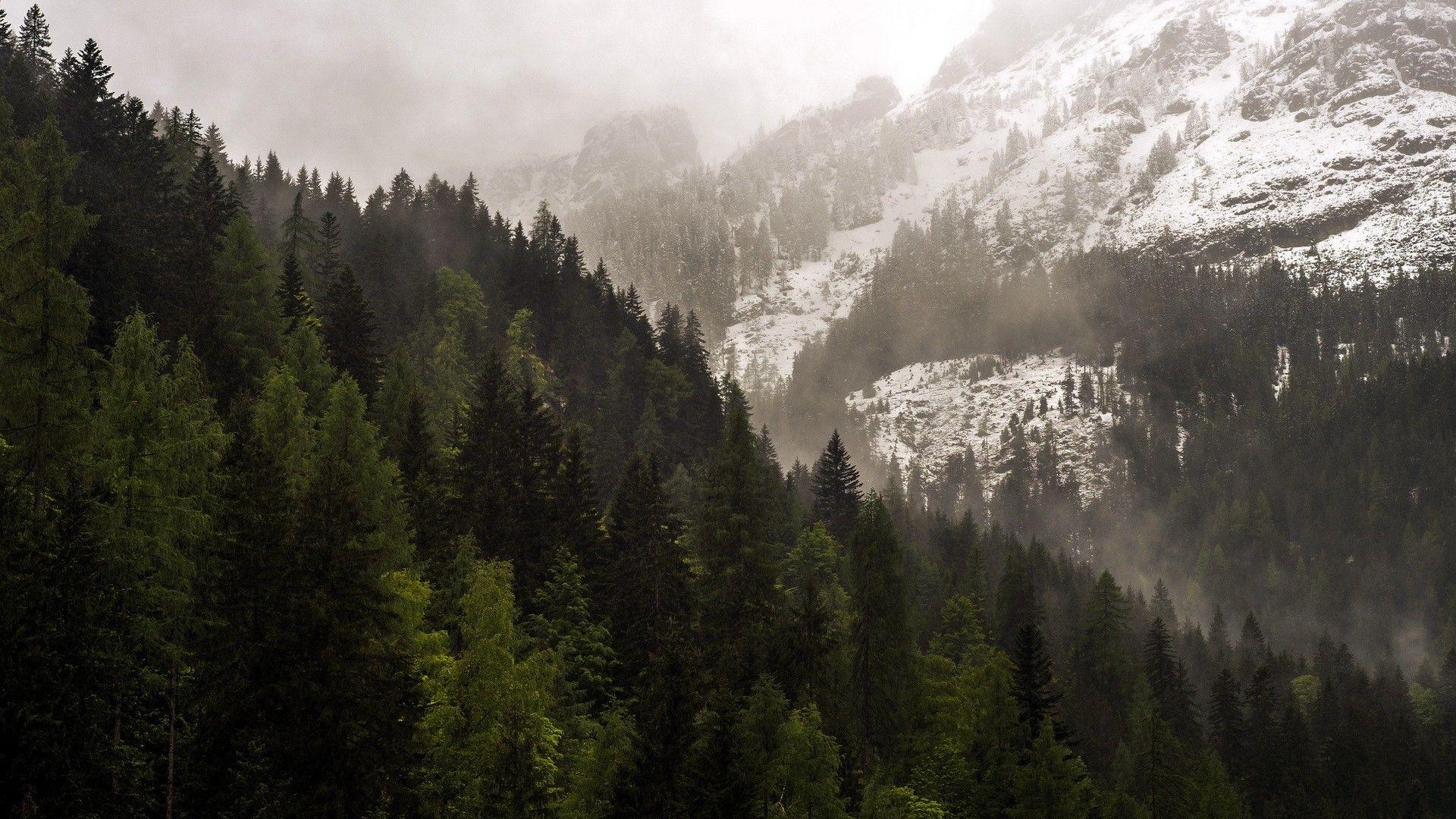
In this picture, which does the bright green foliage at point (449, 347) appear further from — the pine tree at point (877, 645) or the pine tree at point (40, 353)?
the pine tree at point (40, 353)

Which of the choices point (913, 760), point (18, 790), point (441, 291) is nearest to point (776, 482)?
point (441, 291)

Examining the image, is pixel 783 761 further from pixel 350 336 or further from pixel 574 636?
pixel 350 336

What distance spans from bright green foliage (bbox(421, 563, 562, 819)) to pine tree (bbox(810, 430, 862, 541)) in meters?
59.6

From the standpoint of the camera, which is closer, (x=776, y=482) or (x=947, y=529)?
(x=776, y=482)

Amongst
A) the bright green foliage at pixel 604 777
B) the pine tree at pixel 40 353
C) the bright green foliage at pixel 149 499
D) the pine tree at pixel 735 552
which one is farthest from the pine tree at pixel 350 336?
the bright green foliage at pixel 604 777

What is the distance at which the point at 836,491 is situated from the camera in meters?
89.8

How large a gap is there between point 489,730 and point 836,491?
6472 cm

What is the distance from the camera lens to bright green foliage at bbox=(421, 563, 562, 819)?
26.4 metres

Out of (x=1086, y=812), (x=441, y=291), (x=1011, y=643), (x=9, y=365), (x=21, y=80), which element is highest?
(x=21, y=80)

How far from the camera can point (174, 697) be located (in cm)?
2331

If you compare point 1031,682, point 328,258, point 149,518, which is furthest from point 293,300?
point 1031,682

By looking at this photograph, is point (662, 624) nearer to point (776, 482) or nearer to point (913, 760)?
point (913, 760)

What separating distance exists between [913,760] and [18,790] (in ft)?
119

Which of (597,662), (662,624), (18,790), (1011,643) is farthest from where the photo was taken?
(1011,643)
